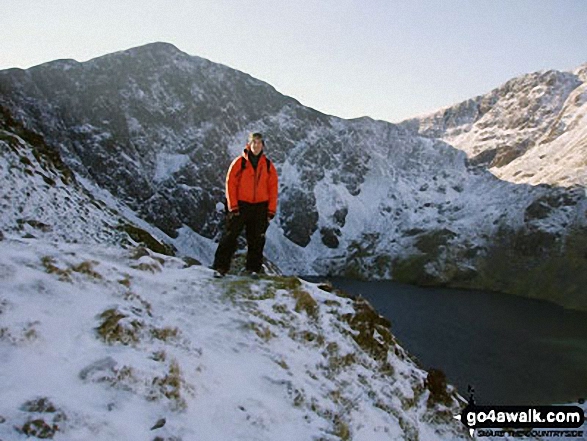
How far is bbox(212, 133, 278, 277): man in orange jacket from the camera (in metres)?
14.3

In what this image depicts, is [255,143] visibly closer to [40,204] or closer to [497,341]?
[40,204]

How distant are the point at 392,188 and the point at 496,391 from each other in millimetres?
133337

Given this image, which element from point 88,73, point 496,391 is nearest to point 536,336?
point 496,391

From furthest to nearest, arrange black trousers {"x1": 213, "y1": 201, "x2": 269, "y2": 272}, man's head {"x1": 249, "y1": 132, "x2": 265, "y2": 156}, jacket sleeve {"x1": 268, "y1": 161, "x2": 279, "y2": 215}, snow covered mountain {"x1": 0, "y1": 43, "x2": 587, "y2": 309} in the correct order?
snow covered mountain {"x1": 0, "y1": 43, "x2": 587, "y2": 309} → jacket sleeve {"x1": 268, "y1": 161, "x2": 279, "y2": 215} → black trousers {"x1": 213, "y1": 201, "x2": 269, "y2": 272} → man's head {"x1": 249, "y1": 132, "x2": 265, "y2": 156}

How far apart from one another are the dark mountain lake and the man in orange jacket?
41736mm

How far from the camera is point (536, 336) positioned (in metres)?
74.2

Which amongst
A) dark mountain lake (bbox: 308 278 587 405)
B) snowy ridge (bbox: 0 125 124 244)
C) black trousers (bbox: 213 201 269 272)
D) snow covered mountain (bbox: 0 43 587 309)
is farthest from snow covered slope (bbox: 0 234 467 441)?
snow covered mountain (bbox: 0 43 587 309)

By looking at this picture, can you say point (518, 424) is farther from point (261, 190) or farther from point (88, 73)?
point (88, 73)

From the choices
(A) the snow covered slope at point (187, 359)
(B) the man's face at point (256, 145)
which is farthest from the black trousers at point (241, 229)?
(B) the man's face at point (256, 145)

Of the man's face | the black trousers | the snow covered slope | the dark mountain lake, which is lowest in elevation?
the dark mountain lake

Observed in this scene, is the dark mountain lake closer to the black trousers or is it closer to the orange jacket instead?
the black trousers

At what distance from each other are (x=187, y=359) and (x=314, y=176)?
533ft

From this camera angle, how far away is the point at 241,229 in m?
14.7

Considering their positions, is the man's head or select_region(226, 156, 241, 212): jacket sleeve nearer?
the man's head
